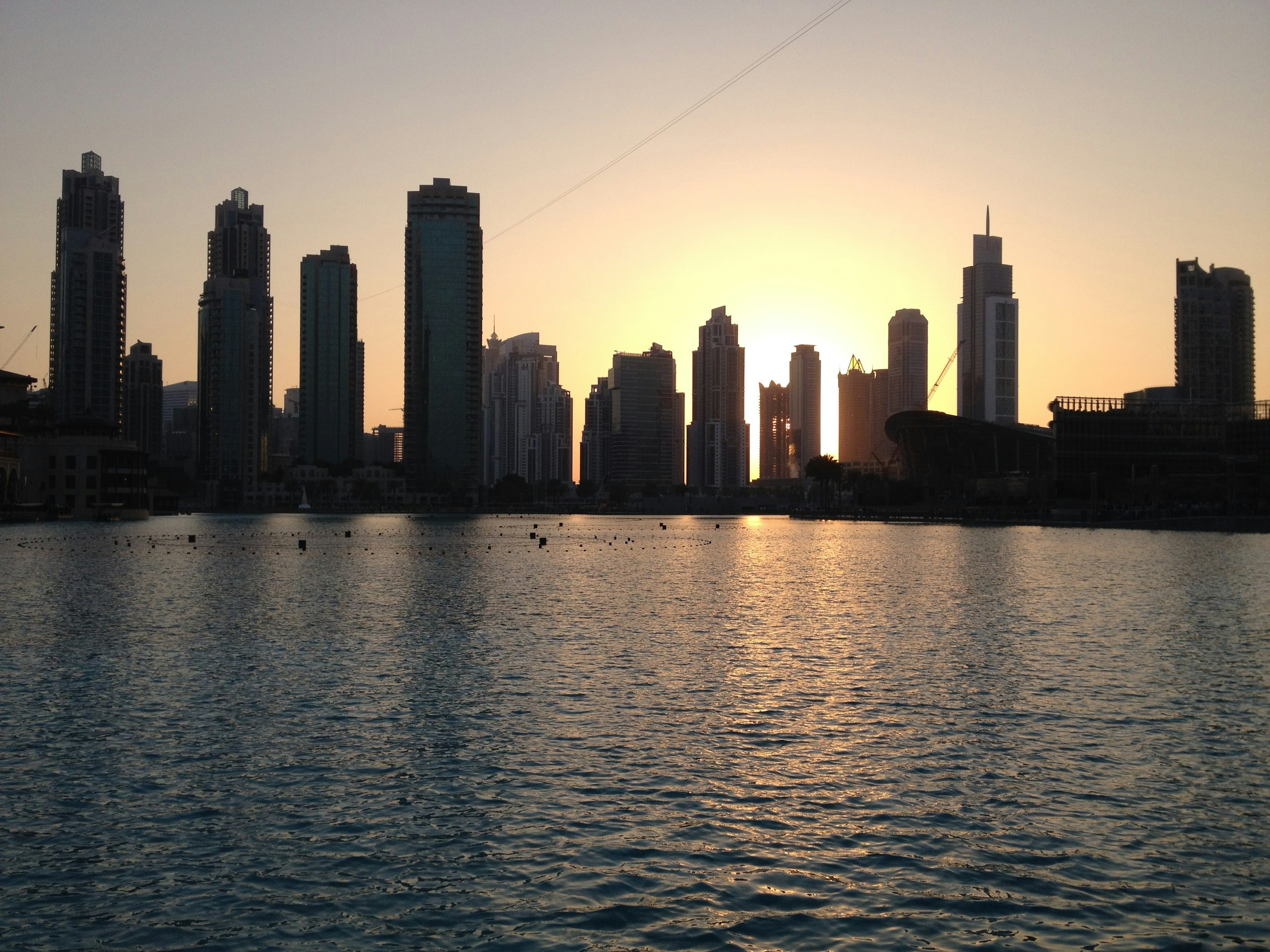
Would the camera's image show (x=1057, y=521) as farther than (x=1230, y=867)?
Yes

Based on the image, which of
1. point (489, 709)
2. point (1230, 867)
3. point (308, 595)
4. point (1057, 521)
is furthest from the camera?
point (1057, 521)

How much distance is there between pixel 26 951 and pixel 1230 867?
57.0ft

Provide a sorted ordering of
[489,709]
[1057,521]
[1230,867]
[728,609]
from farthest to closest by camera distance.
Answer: [1057,521] < [728,609] < [489,709] < [1230,867]

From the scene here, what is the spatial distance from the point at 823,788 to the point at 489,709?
10.7m

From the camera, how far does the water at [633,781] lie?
48.3 feet

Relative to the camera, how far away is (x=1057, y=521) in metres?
196

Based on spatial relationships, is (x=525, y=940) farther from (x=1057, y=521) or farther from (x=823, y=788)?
(x=1057, y=521)

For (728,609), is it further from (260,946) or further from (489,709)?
(260,946)

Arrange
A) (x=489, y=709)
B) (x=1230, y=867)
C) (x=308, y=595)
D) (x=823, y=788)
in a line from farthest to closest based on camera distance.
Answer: (x=308, y=595) < (x=489, y=709) < (x=823, y=788) < (x=1230, y=867)

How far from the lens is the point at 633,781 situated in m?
21.2

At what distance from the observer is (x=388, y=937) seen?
45.9 ft

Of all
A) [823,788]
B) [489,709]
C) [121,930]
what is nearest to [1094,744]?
[823,788]

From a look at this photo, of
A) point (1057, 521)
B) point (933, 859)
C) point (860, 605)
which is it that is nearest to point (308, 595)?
point (860, 605)

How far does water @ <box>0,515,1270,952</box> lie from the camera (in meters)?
14.7
